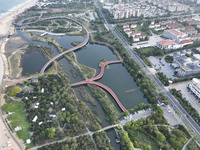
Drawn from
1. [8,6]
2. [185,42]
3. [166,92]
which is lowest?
[166,92]

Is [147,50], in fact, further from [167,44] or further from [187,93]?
[187,93]

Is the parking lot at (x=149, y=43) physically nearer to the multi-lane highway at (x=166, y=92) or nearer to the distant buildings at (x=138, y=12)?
the multi-lane highway at (x=166, y=92)

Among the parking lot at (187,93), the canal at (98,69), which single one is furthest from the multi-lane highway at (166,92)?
the canal at (98,69)

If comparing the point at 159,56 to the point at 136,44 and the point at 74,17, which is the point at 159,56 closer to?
the point at 136,44

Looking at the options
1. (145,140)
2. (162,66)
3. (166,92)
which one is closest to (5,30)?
(162,66)

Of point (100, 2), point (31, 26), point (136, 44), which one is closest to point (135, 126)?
point (136, 44)
